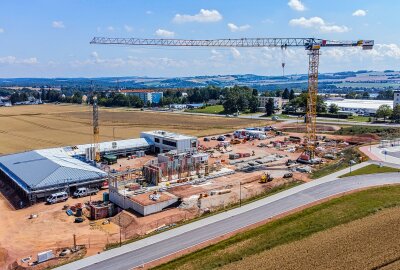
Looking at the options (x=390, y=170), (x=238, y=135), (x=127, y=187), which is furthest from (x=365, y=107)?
(x=127, y=187)

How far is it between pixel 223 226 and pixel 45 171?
23129mm

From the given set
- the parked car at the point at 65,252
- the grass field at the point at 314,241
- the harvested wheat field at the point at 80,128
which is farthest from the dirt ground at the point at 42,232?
the harvested wheat field at the point at 80,128

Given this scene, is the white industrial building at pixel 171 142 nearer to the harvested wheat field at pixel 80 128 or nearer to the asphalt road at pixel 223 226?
the harvested wheat field at pixel 80 128

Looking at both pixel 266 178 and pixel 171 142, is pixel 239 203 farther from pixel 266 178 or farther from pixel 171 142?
pixel 171 142

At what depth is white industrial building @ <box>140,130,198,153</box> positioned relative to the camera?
194 ft

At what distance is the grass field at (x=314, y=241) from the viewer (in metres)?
24.6

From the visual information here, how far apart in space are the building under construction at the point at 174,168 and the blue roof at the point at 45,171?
5583mm

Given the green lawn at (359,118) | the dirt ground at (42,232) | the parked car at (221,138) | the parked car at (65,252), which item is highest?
the green lawn at (359,118)

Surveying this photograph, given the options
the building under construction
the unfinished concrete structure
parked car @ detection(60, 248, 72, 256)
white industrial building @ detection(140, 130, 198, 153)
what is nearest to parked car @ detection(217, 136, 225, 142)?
white industrial building @ detection(140, 130, 198, 153)

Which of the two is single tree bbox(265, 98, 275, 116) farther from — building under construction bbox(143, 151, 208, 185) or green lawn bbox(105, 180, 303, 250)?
green lawn bbox(105, 180, 303, 250)

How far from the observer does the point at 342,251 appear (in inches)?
1004

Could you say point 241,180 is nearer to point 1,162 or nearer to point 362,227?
point 362,227

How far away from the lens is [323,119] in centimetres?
10019

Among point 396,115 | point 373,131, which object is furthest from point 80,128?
point 396,115
